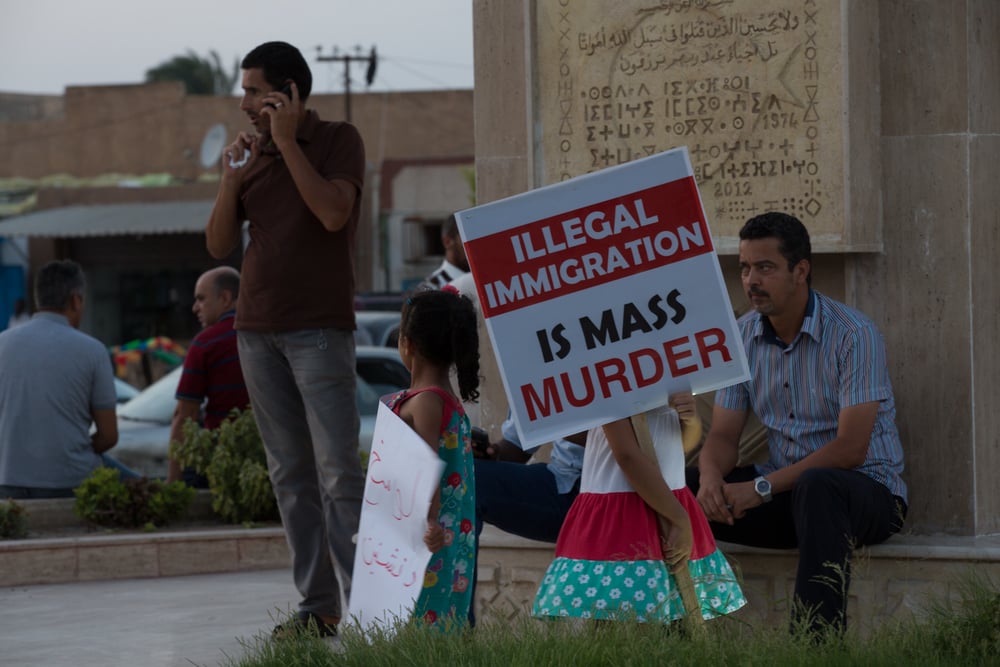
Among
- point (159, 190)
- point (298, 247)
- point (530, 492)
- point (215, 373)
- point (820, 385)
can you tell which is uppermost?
point (159, 190)

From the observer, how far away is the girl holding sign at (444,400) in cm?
479

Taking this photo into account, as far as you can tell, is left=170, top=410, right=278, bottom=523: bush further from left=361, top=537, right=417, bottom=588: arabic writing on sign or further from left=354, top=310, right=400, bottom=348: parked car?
left=354, top=310, right=400, bottom=348: parked car

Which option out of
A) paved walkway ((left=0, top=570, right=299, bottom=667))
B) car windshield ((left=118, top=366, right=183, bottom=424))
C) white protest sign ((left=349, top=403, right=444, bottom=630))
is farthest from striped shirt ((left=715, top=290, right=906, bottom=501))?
car windshield ((left=118, top=366, right=183, bottom=424))

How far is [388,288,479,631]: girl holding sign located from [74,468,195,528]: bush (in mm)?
3964

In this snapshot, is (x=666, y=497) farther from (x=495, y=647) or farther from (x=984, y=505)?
(x=984, y=505)

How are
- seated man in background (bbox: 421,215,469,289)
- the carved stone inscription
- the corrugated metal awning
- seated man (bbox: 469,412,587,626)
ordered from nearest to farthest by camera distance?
seated man (bbox: 469,412,587,626) < the carved stone inscription < seated man in background (bbox: 421,215,469,289) < the corrugated metal awning

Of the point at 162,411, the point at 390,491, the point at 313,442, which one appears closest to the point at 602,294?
the point at 390,491

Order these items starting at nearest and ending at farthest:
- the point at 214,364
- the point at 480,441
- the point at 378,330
A: the point at 480,441
the point at 214,364
the point at 378,330

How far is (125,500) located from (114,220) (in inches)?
1181

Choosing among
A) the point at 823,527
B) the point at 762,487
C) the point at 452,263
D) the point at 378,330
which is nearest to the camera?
the point at 823,527

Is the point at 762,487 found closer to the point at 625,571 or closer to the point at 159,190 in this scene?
the point at 625,571

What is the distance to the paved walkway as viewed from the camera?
5.71 metres

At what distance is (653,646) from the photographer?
4.08 metres

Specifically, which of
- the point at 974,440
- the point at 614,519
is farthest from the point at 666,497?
the point at 974,440
